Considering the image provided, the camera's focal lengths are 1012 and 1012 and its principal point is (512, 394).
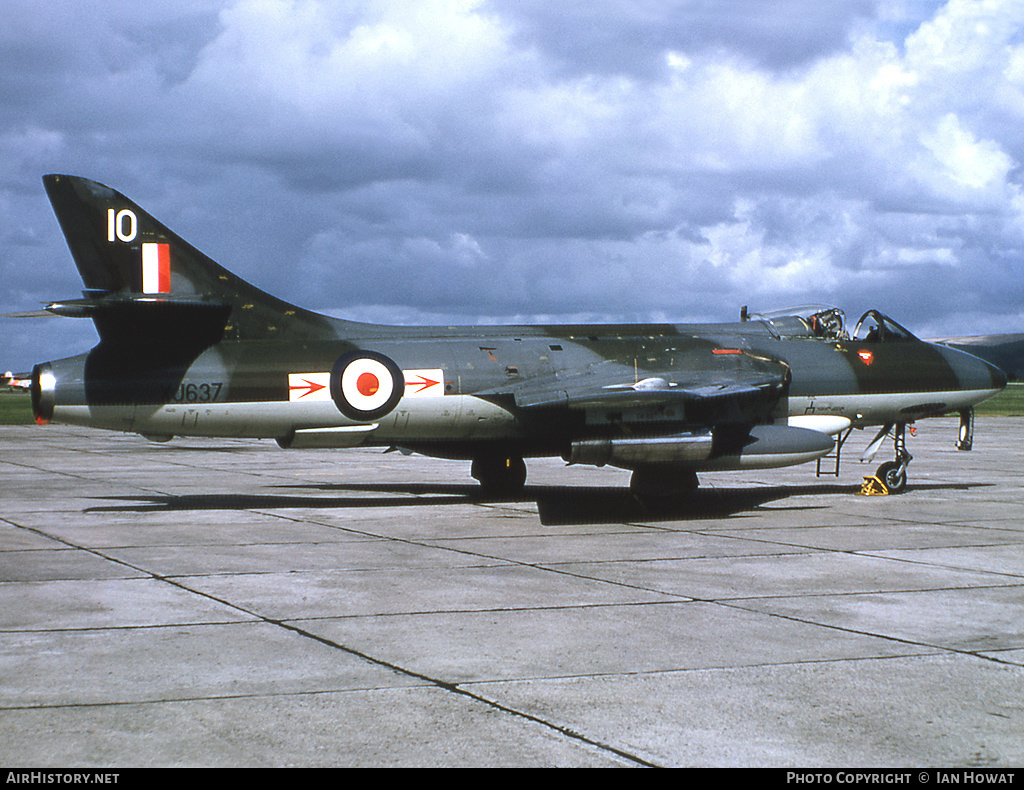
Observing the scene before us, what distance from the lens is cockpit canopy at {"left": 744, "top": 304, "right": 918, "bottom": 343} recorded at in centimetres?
1739

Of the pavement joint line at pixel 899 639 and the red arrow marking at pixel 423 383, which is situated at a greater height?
the red arrow marking at pixel 423 383

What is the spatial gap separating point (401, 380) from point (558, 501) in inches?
138

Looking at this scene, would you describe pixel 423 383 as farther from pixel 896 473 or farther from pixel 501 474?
pixel 896 473

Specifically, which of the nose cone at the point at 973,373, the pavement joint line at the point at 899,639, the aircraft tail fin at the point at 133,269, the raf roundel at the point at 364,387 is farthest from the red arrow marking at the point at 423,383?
the nose cone at the point at 973,373

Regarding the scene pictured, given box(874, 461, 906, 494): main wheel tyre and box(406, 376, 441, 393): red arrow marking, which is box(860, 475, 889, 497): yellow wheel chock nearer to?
box(874, 461, 906, 494): main wheel tyre

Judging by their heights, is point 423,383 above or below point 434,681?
above

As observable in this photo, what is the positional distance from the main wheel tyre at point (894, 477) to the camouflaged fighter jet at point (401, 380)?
127cm

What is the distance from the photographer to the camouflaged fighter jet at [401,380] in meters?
14.1

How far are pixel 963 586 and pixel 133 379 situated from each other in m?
10.7

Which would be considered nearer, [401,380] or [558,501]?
[401,380]

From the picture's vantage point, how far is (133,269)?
14.4 m

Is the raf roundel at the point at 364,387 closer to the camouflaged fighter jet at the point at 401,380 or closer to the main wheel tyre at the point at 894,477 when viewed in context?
the camouflaged fighter jet at the point at 401,380

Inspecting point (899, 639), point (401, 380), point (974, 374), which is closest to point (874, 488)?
point (974, 374)
